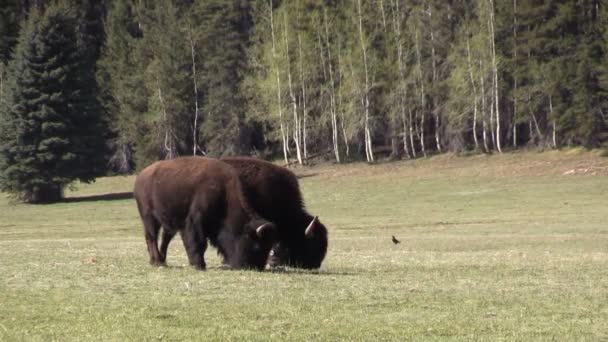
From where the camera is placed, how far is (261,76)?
8175 centimetres

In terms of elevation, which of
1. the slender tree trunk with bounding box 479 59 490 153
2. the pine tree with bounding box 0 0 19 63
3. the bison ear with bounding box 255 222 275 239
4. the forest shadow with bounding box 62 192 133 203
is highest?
the pine tree with bounding box 0 0 19 63

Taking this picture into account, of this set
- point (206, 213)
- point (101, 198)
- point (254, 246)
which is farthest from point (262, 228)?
point (101, 198)

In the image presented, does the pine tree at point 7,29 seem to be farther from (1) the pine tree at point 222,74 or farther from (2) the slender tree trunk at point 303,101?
(2) the slender tree trunk at point 303,101

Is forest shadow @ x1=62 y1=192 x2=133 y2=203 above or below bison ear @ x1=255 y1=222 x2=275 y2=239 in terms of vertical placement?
below

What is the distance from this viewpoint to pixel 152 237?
20.3 meters

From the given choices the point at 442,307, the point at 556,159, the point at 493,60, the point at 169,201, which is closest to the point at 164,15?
the point at 493,60

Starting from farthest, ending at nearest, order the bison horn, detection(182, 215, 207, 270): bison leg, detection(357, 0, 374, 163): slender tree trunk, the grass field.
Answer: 1. detection(357, 0, 374, 163): slender tree trunk
2. detection(182, 215, 207, 270): bison leg
3. the bison horn
4. the grass field

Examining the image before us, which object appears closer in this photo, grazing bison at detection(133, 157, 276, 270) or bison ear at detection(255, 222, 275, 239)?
bison ear at detection(255, 222, 275, 239)

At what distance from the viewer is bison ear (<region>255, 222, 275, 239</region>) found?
18625 mm

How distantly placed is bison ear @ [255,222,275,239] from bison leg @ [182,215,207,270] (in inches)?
44.4

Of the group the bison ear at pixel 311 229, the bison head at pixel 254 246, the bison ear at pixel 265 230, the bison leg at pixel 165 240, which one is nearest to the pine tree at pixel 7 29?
the bison leg at pixel 165 240

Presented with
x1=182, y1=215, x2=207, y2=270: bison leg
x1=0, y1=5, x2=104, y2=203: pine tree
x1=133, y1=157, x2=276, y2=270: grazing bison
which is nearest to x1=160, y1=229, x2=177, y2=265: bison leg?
x1=133, y1=157, x2=276, y2=270: grazing bison

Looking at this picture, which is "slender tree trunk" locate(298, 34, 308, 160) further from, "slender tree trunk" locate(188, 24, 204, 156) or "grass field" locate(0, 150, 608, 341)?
"grass field" locate(0, 150, 608, 341)

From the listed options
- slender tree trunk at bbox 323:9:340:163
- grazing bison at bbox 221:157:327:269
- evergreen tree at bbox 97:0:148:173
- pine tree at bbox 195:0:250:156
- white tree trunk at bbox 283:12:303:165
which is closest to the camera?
grazing bison at bbox 221:157:327:269
